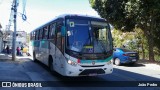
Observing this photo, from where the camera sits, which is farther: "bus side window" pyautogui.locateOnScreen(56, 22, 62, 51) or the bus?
"bus side window" pyautogui.locateOnScreen(56, 22, 62, 51)

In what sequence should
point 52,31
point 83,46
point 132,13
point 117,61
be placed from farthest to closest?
point 132,13
point 117,61
point 52,31
point 83,46

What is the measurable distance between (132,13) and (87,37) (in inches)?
450

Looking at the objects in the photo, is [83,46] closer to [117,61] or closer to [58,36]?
[58,36]

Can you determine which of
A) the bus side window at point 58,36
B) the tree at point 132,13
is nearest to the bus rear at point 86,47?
the bus side window at point 58,36

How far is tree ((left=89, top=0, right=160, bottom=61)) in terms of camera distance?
2042cm

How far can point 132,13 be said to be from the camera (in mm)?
21281

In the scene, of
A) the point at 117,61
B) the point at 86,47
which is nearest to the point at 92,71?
the point at 86,47

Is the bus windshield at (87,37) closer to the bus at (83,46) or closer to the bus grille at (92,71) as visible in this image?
the bus at (83,46)

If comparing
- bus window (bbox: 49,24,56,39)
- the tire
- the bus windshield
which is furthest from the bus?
the tire

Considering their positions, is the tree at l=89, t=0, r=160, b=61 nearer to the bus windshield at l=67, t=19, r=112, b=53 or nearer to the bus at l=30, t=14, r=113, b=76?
the bus at l=30, t=14, r=113, b=76

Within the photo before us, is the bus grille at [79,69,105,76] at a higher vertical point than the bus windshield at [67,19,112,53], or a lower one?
lower

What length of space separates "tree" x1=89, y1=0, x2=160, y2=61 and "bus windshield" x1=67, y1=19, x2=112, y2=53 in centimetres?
1003

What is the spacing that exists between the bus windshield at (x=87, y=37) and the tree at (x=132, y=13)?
32.9 ft

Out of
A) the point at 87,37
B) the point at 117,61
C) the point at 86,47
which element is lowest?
the point at 117,61
